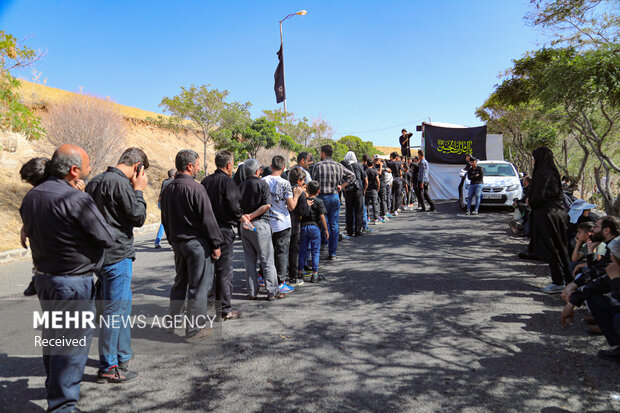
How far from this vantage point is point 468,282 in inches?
231

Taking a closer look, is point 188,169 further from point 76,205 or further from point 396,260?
point 396,260

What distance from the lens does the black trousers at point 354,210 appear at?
29.9 ft

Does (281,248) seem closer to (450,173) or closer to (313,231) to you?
(313,231)

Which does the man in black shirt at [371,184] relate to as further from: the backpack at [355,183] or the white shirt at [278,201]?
the white shirt at [278,201]

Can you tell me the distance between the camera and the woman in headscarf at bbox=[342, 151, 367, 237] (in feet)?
29.7

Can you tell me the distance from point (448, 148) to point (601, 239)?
1527cm

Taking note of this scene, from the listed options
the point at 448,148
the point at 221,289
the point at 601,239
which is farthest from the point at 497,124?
the point at 221,289

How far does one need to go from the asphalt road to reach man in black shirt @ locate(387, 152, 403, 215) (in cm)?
733

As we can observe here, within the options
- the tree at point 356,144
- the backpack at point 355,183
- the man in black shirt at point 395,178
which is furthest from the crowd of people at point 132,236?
the tree at point 356,144

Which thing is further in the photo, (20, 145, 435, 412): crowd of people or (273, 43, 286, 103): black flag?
(273, 43, 286, 103): black flag

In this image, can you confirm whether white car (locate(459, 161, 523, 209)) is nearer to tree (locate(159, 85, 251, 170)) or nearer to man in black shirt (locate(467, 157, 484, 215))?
man in black shirt (locate(467, 157, 484, 215))

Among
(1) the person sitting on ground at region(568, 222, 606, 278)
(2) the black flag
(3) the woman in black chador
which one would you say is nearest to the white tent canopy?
(2) the black flag

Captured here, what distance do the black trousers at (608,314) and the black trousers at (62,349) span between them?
4.34 m

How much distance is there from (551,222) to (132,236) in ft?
17.2
